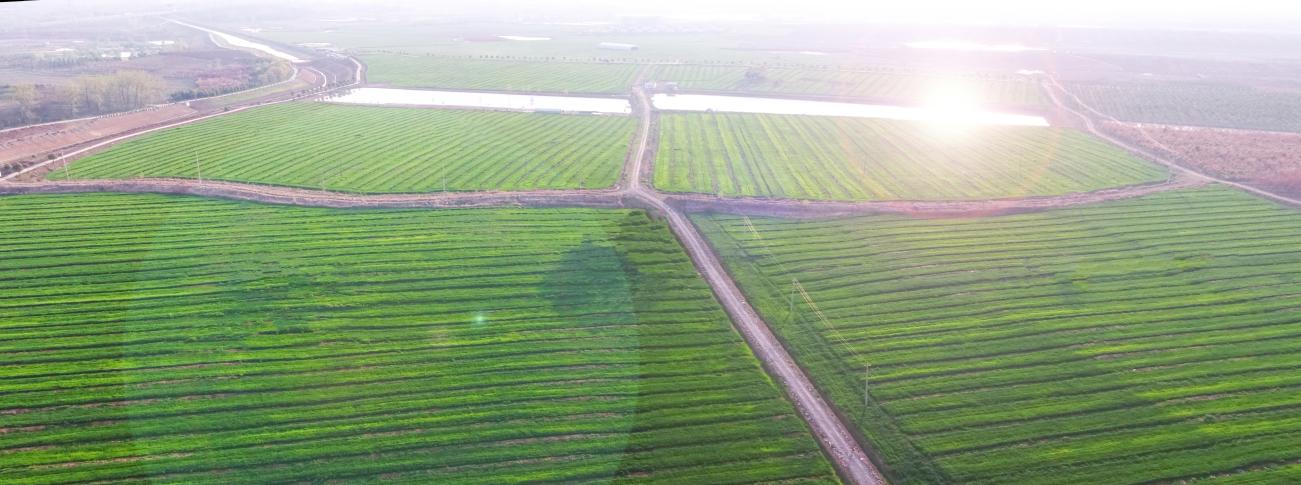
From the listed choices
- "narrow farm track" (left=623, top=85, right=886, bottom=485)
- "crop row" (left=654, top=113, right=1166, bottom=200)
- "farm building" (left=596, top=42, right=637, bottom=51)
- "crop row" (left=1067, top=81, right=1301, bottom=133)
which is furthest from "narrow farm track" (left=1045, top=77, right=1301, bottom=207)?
"farm building" (left=596, top=42, right=637, bottom=51)

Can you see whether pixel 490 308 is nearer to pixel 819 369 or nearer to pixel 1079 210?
pixel 819 369

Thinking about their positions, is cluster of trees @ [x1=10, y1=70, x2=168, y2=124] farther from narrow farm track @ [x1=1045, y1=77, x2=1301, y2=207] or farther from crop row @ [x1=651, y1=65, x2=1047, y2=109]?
narrow farm track @ [x1=1045, y1=77, x2=1301, y2=207]

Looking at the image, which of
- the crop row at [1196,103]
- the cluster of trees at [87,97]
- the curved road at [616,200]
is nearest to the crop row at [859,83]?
the crop row at [1196,103]

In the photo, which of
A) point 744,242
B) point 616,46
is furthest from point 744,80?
point 744,242

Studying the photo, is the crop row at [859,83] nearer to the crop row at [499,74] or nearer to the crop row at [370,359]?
the crop row at [499,74]

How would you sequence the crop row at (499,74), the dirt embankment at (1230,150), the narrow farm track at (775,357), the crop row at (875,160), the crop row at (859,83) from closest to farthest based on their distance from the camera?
the narrow farm track at (775,357), the crop row at (875,160), the dirt embankment at (1230,150), the crop row at (859,83), the crop row at (499,74)
